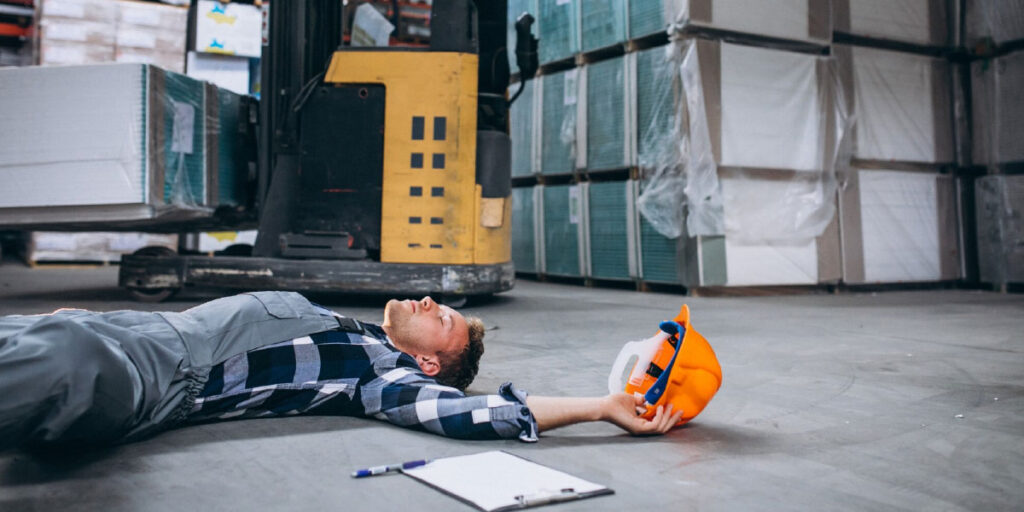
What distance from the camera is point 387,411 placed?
2.25 m

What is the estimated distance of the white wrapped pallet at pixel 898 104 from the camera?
25.5ft

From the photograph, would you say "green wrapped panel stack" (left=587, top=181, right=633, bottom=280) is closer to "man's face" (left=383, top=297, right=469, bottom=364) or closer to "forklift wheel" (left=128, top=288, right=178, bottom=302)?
"forklift wheel" (left=128, top=288, right=178, bottom=302)

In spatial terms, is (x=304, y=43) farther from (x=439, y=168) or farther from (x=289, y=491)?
(x=289, y=491)

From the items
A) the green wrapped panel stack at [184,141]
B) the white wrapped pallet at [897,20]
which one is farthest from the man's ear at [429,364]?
the white wrapped pallet at [897,20]

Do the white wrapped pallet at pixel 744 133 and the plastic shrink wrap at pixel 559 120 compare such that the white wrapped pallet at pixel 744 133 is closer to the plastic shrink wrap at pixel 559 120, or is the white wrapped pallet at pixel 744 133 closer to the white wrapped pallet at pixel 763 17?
the white wrapped pallet at pixel 763 17

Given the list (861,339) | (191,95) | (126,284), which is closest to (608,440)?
(861,339)

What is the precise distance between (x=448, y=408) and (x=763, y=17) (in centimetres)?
635

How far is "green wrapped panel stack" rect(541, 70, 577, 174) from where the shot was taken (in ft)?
26.9

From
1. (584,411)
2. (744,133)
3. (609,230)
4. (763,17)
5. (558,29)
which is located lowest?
(584,411)

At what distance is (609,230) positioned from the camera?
25.4 feet

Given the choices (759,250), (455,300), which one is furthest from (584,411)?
(759,250)

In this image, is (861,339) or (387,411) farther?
(861,339)

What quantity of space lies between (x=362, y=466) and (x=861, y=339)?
131 inches

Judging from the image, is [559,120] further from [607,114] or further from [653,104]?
[653,104]
